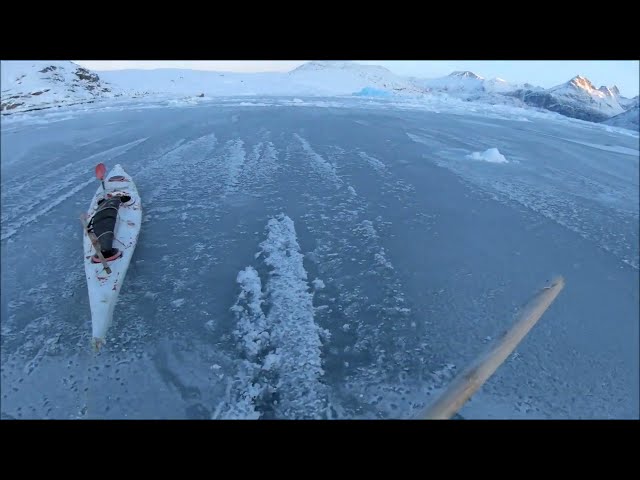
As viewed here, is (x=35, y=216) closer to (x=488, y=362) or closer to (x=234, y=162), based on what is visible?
(x=234, y=162)

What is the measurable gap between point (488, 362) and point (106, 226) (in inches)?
243

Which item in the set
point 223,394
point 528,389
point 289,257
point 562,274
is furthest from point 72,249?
point 562,274

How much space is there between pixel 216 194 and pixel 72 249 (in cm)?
344

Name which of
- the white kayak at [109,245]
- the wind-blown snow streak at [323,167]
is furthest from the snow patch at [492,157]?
the white kayak at [109,245]

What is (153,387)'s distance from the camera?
3.54 meters

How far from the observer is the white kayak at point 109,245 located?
4.28m

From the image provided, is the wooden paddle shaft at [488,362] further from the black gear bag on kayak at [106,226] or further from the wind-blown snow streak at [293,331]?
the black gear bag on kayak at [106,226]

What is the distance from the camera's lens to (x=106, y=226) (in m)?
5.63

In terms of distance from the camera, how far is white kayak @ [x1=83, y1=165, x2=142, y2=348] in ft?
14.0

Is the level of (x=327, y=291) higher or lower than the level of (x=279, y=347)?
higher

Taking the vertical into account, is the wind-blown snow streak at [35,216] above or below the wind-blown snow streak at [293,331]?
above

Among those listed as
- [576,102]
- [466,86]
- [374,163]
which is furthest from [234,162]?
[466,86]

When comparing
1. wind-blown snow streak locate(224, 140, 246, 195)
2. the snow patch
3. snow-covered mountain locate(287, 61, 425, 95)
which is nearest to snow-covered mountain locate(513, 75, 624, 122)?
snow-covered mountain locate(287, 61, 425, 95)

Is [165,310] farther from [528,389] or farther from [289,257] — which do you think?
[528,389]
